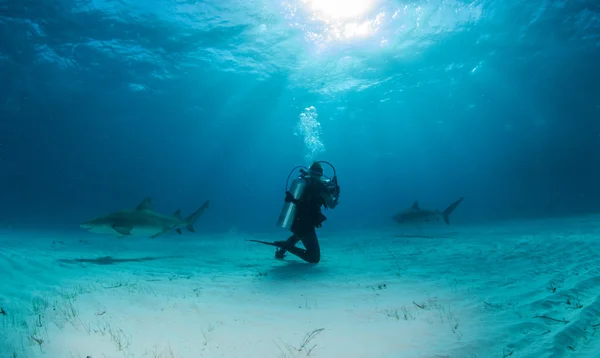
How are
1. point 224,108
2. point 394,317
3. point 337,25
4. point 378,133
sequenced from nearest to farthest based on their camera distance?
point 394,317, point 337,25, point 224,108, point 378,133

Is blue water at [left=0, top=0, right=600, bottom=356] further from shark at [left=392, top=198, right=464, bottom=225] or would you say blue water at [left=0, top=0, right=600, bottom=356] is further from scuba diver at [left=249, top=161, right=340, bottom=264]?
shark at [left=392, top=198, right=464, bottom=225]

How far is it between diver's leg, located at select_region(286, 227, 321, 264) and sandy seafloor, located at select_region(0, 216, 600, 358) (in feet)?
1.91

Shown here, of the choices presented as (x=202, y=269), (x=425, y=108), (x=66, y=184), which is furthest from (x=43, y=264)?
(x=66, y=184)

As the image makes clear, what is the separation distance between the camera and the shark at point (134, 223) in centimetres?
844

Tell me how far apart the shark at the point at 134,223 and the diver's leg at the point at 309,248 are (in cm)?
389

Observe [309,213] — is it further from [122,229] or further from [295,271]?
[122,229]

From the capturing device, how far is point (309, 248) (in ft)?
25.1

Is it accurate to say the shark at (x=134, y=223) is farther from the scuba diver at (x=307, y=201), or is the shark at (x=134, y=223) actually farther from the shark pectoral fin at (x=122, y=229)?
the scuba diver at (x=307, y=201)

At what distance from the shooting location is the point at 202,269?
311 inches

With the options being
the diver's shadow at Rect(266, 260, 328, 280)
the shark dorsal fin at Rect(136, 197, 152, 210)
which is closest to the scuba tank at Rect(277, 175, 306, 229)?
the diver's shadow at Rect(266, 260, 328, 280)

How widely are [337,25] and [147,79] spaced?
23.2 metres

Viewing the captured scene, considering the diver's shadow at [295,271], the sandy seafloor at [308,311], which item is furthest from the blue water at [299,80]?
the sandy seafloor at [308,311]

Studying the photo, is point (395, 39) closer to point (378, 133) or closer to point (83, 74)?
point (83, 74)

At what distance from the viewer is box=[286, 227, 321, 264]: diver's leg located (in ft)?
24.4
